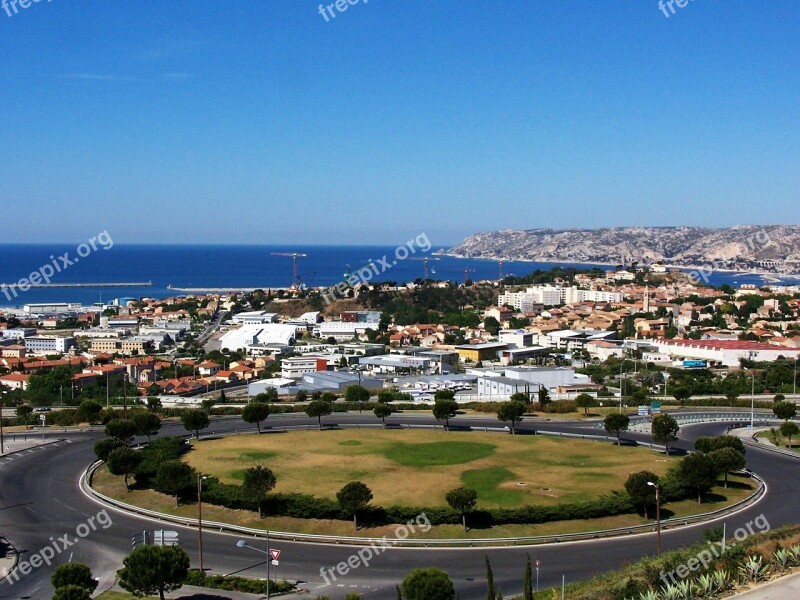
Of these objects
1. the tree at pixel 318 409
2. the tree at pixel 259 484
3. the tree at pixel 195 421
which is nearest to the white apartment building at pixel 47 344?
the tree at pixel 318 409

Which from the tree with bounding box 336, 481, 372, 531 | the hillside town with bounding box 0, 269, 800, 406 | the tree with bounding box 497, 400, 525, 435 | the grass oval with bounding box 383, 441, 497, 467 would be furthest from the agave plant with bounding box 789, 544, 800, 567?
the hillside town with bounding box 0, 269, 800, 406

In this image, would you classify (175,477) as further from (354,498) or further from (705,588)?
(705,588)

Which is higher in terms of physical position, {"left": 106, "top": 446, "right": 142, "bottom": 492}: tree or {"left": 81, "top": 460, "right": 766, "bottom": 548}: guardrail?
{"left": 106, "top": 446, "right": 142, "bottom": 492}: tree

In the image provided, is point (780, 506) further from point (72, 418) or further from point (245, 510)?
point (72, 418)

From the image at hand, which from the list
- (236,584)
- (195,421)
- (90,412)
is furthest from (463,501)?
(90,412)

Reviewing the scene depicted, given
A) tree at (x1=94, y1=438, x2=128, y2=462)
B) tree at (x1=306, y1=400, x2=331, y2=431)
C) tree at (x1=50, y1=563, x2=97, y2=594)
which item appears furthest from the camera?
tree at (x1=306, y1=400, x2=331, y2=431)

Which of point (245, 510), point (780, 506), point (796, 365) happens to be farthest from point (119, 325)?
point (780, 506)

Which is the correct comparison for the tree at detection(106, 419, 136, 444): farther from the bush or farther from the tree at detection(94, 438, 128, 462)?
the bush

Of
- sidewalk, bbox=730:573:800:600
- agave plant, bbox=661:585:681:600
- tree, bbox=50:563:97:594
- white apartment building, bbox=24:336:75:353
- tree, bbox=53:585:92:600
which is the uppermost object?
A: agave plant, bbox=661:585:681:600
